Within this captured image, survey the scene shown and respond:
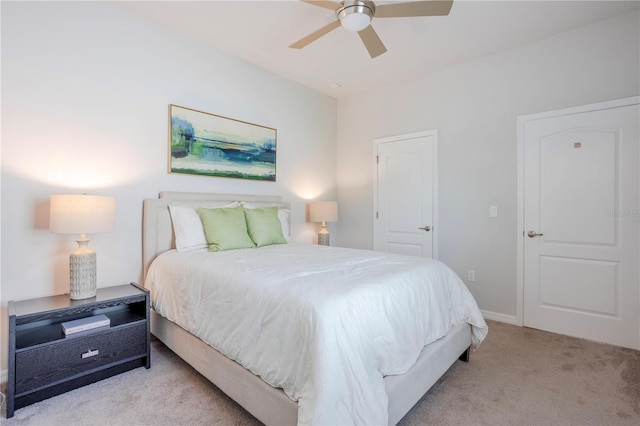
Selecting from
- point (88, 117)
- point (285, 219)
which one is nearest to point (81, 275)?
point (88, 117)

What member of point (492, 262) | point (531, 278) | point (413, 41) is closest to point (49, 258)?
point (413, 41)

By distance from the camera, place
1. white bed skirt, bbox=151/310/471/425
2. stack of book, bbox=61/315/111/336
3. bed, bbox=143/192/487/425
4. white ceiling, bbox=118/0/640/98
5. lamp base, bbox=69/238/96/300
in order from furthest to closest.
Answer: white ceiling, bbox=118/0/640/98, lamp base, bbox=69/238/96/300, stack of book, bbox=61/315/111/336, white bed skirt, bbox=151/310/471/425, bed, bbox=143/192/487/425

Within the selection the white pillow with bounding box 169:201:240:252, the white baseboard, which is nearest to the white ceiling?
the white pillow with bounding box 169:201:240:252

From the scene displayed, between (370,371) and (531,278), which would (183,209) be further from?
(531,278)

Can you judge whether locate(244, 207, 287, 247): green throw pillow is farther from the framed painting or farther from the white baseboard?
the white baseboard

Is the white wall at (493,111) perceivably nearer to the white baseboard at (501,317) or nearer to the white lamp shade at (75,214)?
the white baseboard at (501,317)

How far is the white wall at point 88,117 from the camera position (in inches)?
83.6

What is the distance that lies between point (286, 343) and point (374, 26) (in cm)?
267

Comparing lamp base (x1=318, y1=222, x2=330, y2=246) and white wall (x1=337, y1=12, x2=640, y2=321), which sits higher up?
white wall (x1=337, y1=12, x2=640, y2=321)

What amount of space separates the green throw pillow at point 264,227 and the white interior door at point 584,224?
2.47m

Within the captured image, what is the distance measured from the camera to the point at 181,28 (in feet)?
9.38

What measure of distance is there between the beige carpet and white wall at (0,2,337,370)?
2.65 ft

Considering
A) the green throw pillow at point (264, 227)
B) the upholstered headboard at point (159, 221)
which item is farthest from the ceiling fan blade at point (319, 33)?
the upholstered headboard at point (159, 221)

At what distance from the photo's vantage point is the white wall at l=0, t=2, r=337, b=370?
6.97 feet
